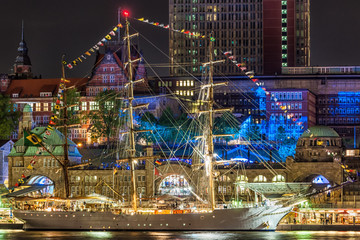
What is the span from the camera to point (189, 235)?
10225 centimetres

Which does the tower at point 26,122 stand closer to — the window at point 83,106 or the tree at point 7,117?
the tree at point 7,117

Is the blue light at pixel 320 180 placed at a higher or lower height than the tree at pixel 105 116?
lower

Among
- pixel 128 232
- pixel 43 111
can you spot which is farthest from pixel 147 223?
pixel 43 111

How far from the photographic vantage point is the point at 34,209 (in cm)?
11719

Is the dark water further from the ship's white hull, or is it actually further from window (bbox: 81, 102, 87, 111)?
window (bbox: 81, 102, 87, 111)

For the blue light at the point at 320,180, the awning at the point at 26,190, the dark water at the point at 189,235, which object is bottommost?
the dark water at the point at 189,235

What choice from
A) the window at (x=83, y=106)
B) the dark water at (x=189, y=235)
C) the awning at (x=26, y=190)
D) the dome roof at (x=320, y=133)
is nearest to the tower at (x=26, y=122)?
the awning at (x=26, y=190)

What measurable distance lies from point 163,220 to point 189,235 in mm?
6297

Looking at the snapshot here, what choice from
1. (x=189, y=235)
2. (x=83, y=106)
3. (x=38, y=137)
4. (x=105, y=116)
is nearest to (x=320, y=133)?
(x=189, y=235)

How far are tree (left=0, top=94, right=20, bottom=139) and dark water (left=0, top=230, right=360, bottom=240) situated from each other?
59.2 meters

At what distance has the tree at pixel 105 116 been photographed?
164 m

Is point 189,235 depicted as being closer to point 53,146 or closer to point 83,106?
point 53,146

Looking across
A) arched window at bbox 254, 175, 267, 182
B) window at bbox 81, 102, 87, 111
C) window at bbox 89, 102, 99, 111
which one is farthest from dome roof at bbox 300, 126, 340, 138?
window at bbox 81, 102, 87, 111

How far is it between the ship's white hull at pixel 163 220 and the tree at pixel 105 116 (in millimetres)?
50232
